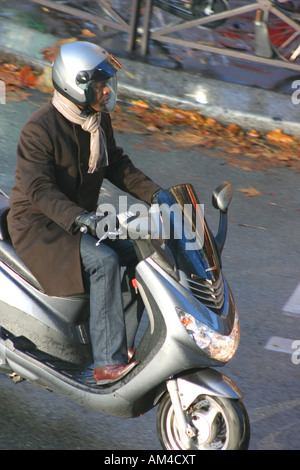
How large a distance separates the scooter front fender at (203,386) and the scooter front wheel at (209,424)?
0.04 m

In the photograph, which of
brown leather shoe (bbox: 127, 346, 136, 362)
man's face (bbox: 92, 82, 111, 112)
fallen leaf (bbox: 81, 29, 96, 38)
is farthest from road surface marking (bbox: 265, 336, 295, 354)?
fallen leaf (bbox: 81, 29, 96, 38)

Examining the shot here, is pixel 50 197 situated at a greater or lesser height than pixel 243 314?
greater

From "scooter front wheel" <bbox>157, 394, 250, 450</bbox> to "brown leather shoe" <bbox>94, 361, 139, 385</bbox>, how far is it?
21 cm

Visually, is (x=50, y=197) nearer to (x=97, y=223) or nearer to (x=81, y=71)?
(x=97, y=223)

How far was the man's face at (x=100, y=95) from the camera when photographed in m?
3.75

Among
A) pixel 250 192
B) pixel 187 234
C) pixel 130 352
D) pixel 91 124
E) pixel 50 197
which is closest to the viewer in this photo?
pixel 187 234

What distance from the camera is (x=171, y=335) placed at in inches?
136

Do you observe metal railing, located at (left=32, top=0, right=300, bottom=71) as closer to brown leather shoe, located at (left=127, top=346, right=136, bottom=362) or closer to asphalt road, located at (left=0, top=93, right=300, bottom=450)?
asphalt road, located at (left=0, top=93, right=300, bottom=450)

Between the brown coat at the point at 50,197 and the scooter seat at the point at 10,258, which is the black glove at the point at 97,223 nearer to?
the brown coat at the point at 50,197

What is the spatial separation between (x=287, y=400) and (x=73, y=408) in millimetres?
1128

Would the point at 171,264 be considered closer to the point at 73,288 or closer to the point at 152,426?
the point at 73,288

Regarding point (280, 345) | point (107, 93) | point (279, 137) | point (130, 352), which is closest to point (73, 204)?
point (107, 93)

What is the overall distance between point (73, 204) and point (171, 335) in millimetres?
737

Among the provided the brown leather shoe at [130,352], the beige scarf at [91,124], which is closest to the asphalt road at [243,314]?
the brown leather shoe at [130,352]
